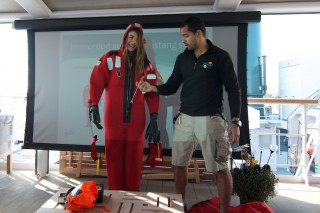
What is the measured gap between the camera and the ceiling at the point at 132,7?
8.40 feet

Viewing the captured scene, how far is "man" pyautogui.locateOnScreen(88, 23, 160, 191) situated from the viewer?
195 cm

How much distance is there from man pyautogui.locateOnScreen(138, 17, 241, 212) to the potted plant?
394mm

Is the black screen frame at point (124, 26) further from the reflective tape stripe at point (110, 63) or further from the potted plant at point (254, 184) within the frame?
the reflective tape stripe at point (110, 63)

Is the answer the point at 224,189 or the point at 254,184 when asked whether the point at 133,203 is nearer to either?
the point at 224,189

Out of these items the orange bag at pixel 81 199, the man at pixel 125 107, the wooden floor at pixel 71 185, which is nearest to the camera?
the orange bag at pixel 81 199

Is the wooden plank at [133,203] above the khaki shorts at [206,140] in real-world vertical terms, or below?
below

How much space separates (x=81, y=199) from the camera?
4.52 ft

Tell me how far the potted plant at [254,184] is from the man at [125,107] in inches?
29.7

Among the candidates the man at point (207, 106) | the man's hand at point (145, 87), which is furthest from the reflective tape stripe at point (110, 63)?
the man at point (207, 106)

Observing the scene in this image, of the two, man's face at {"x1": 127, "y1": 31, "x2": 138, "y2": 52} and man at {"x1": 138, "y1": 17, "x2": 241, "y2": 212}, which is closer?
man at {"x1": 138, "y1": 17, "x2": 241, "y2": 212}

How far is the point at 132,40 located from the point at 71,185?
1.70 meters

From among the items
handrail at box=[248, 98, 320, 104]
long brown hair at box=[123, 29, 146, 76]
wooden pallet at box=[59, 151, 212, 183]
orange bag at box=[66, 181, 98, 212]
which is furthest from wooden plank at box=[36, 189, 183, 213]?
handrail at box=[248, 98, 320, 104]

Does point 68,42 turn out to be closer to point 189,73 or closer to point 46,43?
point 46,43

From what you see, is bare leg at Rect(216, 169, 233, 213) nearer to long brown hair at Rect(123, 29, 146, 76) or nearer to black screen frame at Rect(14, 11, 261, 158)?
black screen frame at Rect(14, 11, 261, 158)
